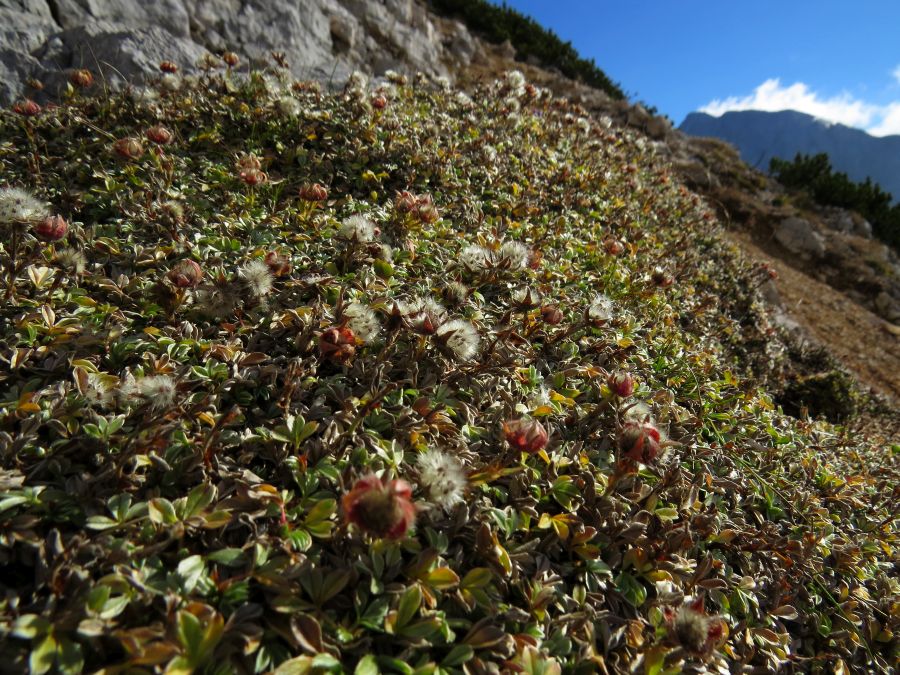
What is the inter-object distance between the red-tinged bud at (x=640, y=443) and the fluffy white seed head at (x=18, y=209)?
9.55 feet

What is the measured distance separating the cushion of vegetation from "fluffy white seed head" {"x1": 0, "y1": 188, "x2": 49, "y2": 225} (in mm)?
22

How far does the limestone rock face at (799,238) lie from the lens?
14.0 meters

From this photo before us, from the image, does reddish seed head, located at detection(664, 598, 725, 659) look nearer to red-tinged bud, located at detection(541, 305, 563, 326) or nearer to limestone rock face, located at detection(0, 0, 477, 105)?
red-tinged bud, located at detection(541, 305, 563, 326)

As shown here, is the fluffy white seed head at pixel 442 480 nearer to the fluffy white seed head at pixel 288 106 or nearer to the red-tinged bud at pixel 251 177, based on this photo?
the red-tinged bud at pixel 251 177

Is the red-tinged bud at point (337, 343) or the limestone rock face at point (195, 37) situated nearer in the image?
the red-tinged bud at point (337, 343)

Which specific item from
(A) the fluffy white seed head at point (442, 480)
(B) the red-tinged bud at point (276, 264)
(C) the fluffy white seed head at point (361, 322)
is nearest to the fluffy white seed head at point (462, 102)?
(B) the red-tinged bud at point (276, 264)

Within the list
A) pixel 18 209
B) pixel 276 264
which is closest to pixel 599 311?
pixel 276 264

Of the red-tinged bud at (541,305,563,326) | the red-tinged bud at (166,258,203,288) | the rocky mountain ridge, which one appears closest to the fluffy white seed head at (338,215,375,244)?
the red-tinged bud at (166,258,203,288)

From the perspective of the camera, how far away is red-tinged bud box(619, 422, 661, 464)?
190 cm

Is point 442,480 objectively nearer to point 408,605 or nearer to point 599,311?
point 408,605

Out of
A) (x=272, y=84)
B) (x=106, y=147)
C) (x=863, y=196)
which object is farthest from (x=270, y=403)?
(x=863, y=196)

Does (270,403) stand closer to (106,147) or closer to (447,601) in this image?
(447,601)

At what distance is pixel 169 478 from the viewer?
1.76m

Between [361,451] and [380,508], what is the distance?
61 centimetres
